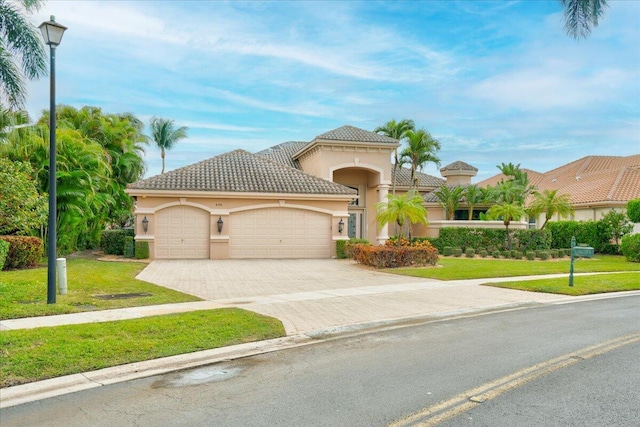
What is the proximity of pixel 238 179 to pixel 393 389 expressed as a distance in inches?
844

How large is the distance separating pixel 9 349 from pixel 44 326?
5.29ft

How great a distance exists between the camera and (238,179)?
26406 mm

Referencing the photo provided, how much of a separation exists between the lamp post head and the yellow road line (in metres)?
10.0

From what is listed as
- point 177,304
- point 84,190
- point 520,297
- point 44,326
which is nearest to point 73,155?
point 84,190

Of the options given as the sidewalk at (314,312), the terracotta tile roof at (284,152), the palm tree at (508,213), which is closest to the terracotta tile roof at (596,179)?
the palm tree at (508,213)

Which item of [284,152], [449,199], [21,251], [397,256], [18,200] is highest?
[284,152]

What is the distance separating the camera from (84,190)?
76.1 feet

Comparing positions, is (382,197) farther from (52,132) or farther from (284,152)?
(52,132)

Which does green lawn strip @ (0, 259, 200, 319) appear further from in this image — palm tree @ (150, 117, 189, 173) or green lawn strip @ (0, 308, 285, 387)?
palm tree @ (150, 117, 189, 173)

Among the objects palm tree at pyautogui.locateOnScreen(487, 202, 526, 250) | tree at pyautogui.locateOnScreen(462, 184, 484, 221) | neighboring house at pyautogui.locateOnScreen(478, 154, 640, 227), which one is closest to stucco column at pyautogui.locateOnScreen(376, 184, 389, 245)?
tree at pyautogui.locateOnScreen(462, 184, 484, 221)

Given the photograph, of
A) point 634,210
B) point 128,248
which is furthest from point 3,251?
point 634,210

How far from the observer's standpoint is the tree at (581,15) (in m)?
14.0

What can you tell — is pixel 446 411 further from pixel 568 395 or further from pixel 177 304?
pixel 177 304

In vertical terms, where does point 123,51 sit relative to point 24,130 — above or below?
above
